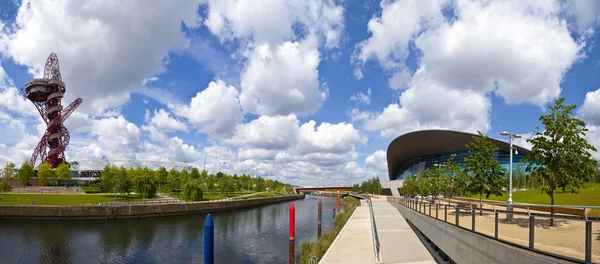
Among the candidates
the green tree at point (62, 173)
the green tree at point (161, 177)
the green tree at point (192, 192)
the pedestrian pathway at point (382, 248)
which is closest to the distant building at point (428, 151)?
the green tree at point (192, 192)

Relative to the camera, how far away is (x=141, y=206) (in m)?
50.5

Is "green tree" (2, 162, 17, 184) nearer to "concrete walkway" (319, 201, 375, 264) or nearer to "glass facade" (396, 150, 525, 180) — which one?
"concrete walkway" (319, 201, 375, 264)

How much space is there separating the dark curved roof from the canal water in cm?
6159

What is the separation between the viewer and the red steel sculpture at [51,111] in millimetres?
96125

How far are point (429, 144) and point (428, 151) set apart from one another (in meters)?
5.85

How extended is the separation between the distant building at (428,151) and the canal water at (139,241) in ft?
181

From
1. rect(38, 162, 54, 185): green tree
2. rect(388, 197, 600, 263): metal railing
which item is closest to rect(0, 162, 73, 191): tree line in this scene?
rect(38, 162, 54, 185): green tree

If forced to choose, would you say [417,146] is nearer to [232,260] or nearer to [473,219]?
[232,260]

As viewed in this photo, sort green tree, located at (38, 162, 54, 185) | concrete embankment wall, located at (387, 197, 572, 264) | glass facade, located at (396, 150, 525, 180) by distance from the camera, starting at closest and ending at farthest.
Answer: concrete embankment wall, located at (387, 197, 572, 264)
green tree, located at (38, 162, 54, 185)
glass facade, located at (396, 150, 525, 180)

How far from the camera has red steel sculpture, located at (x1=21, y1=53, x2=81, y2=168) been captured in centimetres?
9612

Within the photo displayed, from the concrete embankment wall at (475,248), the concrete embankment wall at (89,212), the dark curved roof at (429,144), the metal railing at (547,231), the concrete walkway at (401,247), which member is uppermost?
the dark curved roof at (429,144)

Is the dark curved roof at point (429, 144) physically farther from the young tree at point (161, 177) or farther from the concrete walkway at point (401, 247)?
the concrete walkway at point (401, 247)

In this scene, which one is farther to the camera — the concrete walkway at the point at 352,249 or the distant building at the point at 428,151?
the distant building at the point at 428,151

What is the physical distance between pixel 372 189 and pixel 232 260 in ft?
372
